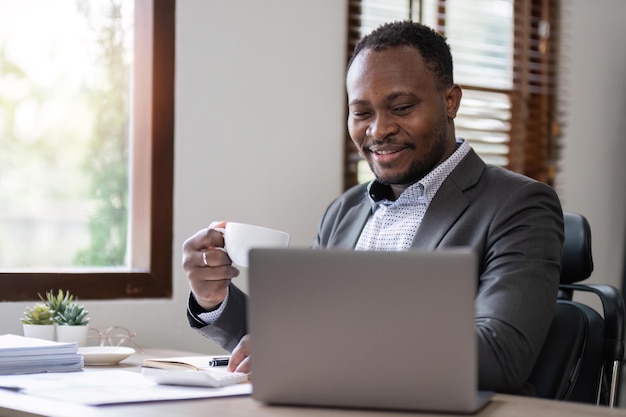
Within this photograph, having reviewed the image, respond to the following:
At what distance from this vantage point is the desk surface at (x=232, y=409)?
4.40 ft

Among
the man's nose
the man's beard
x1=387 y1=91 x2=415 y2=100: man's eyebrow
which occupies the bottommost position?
the man's beard

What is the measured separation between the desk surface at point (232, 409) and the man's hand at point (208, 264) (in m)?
0.40

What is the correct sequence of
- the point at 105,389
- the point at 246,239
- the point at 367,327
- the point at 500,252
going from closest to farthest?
the point at 367,327 → the point at 105,389 → the point at 246,239 → the point at 500,252

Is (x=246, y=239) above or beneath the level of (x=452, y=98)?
beneath

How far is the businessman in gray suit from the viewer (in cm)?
168

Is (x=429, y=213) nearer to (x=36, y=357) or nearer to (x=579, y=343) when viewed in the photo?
(x=579, y=343)

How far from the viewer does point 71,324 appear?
2.26m

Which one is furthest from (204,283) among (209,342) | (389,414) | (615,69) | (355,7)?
(615,69)

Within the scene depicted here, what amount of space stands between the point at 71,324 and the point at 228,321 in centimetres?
45

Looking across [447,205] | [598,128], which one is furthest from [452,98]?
[598,128]

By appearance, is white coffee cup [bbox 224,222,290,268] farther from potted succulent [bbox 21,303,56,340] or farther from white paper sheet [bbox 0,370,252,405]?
potted succulent [bbox 21,303,56,340]

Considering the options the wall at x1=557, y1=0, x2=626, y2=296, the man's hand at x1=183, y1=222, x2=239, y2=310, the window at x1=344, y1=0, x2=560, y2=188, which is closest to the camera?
the man's hand at x1=183, y1=222, x2=239, y2=310

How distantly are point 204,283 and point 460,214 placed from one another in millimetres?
530

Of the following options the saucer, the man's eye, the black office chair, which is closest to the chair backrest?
the black office chair
